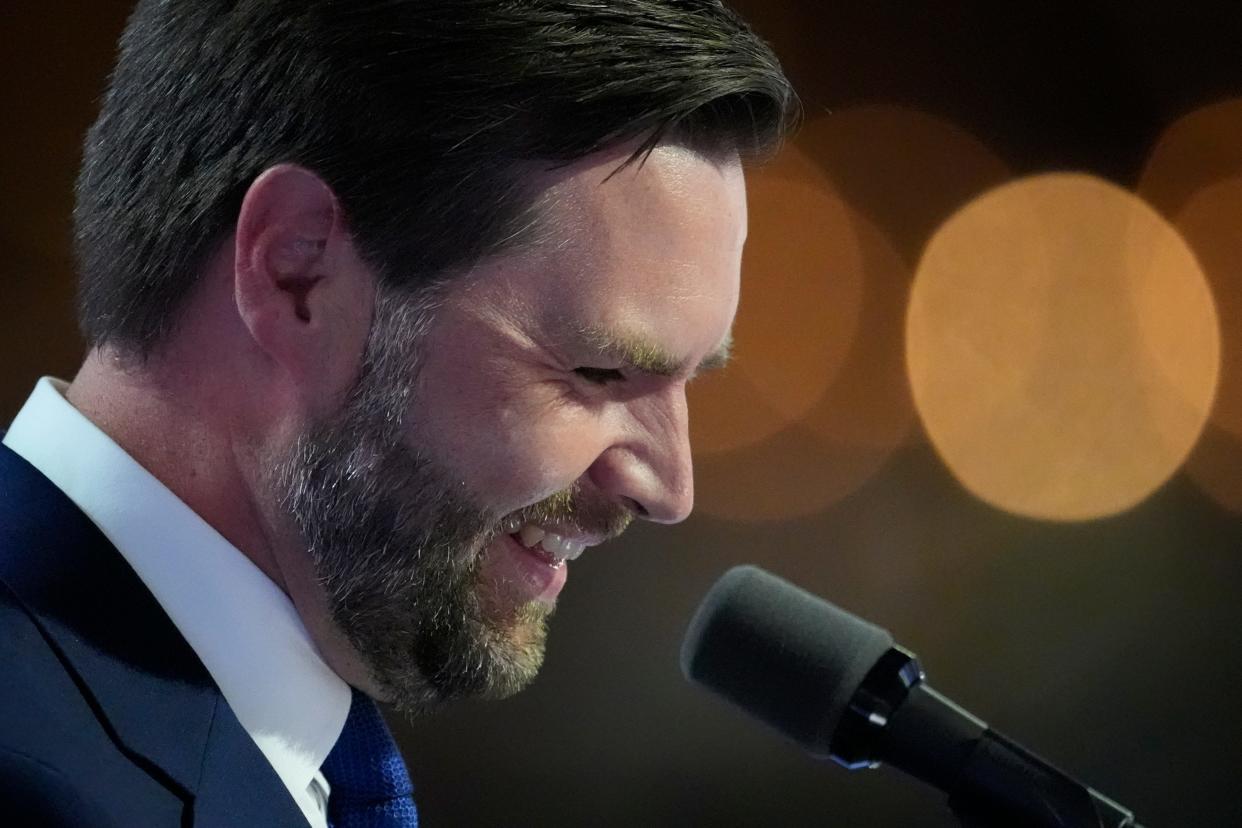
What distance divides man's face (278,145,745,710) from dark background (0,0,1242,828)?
1.04 m

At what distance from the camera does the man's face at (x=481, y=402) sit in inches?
33.0

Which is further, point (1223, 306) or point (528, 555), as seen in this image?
point (1223, 306)

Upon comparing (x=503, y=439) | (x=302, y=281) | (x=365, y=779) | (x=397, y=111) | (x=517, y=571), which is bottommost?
(x=365, y=779)

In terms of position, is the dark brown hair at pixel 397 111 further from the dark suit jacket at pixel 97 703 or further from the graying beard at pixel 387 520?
the dark suit jacket at pixel 97 703

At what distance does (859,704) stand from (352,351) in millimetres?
439

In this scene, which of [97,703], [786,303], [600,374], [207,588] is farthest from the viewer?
[786,303]

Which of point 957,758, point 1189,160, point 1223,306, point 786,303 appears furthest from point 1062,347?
point 957,758

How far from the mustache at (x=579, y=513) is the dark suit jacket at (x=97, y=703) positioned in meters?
0.27

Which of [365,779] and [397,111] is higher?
[397,111]

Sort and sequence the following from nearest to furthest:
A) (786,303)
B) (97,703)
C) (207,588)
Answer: (97,703) → (207,588) → (786,303)

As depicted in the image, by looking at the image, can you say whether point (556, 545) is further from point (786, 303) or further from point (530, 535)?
point (786, 303)

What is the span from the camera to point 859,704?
30.9 inches

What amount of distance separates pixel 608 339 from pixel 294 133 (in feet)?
0.89

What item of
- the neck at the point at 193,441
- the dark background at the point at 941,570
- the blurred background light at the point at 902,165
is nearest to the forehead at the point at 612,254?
the neck at the point at 193,441
